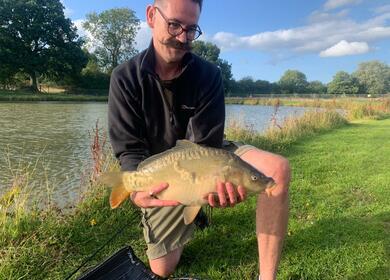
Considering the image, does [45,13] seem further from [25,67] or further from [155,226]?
[155,226]

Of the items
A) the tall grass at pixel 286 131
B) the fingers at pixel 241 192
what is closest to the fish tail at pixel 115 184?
the fingers at pixel 241 192

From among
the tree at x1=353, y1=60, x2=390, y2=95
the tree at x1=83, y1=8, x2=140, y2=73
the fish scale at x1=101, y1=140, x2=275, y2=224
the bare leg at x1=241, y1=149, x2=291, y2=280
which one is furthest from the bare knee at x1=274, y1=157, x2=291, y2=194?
the tree at x1=353, y1=60, x2=390, y2=95

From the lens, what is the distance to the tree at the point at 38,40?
3672cm

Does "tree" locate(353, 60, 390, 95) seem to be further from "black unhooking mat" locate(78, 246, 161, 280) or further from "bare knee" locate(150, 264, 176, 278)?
"black unhooking mat" locate(78, 246, 161, 280)

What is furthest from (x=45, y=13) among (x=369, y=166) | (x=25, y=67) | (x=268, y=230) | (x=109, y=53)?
(x=268, y=230)

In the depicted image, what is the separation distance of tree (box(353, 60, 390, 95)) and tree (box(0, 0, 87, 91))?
51.9m

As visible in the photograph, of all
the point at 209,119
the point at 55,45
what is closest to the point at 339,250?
the point at 209,119

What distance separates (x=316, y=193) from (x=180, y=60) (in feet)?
8.76

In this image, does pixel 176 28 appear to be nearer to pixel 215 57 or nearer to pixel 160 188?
pixel 160 188

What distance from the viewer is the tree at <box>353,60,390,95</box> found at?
72.9 meters

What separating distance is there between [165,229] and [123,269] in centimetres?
36

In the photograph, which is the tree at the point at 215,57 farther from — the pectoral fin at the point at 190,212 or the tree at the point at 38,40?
the pectoral fin at the point at 190,212

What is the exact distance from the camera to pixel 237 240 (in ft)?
10.5

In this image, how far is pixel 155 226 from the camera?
2.78 meters
